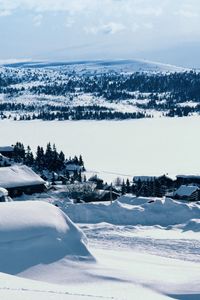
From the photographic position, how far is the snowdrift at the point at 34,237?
13664 mm

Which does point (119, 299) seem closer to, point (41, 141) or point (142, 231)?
point (142, 231)

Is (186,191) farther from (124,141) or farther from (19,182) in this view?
(124,141)

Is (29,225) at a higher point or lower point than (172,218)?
higher

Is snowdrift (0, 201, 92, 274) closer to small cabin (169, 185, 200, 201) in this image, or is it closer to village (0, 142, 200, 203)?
village (0, 142, 200, 203)

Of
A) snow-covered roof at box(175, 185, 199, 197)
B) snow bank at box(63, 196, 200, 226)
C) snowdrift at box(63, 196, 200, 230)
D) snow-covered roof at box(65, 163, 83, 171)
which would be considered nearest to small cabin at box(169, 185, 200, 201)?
snow-covered roof at box(175, 185, 199, 197)

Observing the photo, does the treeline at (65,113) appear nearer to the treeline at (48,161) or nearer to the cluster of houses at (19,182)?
the treeline at (48,161)

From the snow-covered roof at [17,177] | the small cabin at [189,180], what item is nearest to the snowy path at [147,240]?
the snow-covered roof at [17,177]

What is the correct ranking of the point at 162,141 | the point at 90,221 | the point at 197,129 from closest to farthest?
the point at 90,221
the point at 162,141
the point at 197,129

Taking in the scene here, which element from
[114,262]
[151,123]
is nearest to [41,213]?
[114,262]

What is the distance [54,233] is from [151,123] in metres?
96.3

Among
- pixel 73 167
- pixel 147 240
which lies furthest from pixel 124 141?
pixel 147 240

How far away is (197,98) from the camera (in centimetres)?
17425

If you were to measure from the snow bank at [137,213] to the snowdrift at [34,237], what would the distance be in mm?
7916

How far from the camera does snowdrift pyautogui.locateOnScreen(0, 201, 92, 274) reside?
1366cm
